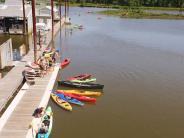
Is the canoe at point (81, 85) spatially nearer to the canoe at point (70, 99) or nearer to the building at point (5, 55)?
the canoe at point (70, 99)

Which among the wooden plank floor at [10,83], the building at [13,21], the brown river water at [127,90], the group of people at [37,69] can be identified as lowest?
the brown river water at [127,90]

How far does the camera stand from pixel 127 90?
95.3 ft

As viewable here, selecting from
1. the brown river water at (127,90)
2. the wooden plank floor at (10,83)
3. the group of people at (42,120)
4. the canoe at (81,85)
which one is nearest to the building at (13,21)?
the brown river water at (127,90)

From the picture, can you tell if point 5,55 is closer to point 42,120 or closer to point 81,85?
point 81,85

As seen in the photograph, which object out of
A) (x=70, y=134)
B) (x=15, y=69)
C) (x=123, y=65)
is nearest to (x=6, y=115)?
(x=70, y=134)

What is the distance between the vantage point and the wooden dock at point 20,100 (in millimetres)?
18250

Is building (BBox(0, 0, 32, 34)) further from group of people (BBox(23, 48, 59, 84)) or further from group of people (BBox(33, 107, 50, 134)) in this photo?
group of people (BBox(33, 107, 50, 134))

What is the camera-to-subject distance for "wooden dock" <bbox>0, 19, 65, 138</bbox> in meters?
18.2

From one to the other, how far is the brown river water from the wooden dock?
5.36 ft

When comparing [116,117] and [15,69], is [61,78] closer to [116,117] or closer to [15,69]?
[15,69]

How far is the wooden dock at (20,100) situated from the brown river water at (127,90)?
1.63m

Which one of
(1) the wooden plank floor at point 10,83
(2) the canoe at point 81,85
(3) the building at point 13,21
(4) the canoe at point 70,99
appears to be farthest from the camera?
(3) the building at point 13,21

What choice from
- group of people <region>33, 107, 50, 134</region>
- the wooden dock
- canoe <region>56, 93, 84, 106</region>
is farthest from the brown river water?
the wooden dock

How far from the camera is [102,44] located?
5400 cm
